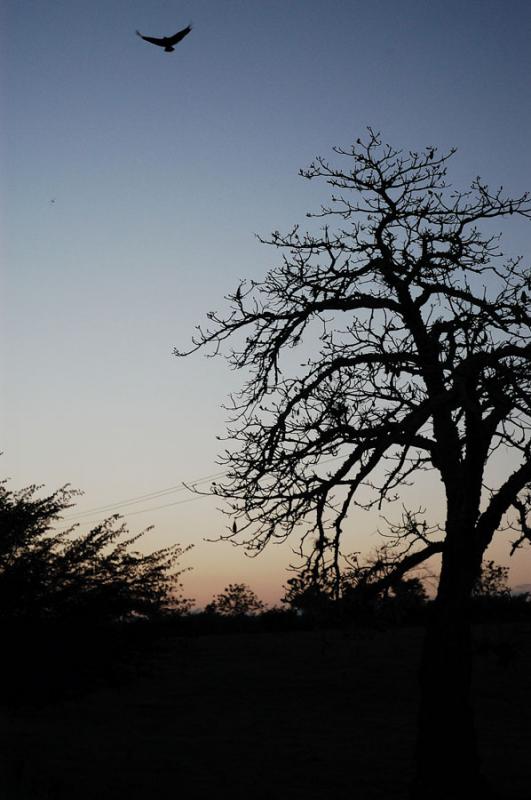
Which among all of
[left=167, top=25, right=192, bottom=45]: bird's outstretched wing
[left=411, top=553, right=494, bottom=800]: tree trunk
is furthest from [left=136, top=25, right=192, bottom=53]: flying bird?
[left=411, top=553, right=494, bottom=800]: tree trunk

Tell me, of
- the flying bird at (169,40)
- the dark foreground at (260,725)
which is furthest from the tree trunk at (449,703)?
the flying bird at (169,40)

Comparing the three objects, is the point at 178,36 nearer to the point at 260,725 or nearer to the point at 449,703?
the point at 449,703

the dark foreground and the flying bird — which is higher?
the flying bird

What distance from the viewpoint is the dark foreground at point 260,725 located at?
516 inches

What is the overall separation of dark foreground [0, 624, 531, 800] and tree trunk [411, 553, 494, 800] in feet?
3.49

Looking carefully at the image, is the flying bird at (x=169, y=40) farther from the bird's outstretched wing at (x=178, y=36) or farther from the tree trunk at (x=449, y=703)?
the tree trunk at (x=449, y=703)

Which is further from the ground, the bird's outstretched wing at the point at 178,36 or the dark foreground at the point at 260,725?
the bird's outstretched wing at the point at 178,36

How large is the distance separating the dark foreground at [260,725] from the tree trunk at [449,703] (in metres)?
1.06

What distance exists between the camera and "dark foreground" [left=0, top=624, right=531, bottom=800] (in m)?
13.1

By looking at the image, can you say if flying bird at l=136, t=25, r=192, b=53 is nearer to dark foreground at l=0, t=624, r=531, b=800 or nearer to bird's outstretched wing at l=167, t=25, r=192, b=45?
bird's outstretched wing at l=167, t=25, r=192, b=45

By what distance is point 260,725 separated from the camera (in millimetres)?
17828

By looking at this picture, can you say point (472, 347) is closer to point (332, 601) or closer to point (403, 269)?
point (403, 269)

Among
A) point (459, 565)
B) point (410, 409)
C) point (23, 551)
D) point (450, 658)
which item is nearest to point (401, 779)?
point (450, 658)

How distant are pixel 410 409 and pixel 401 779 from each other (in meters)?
5.89
